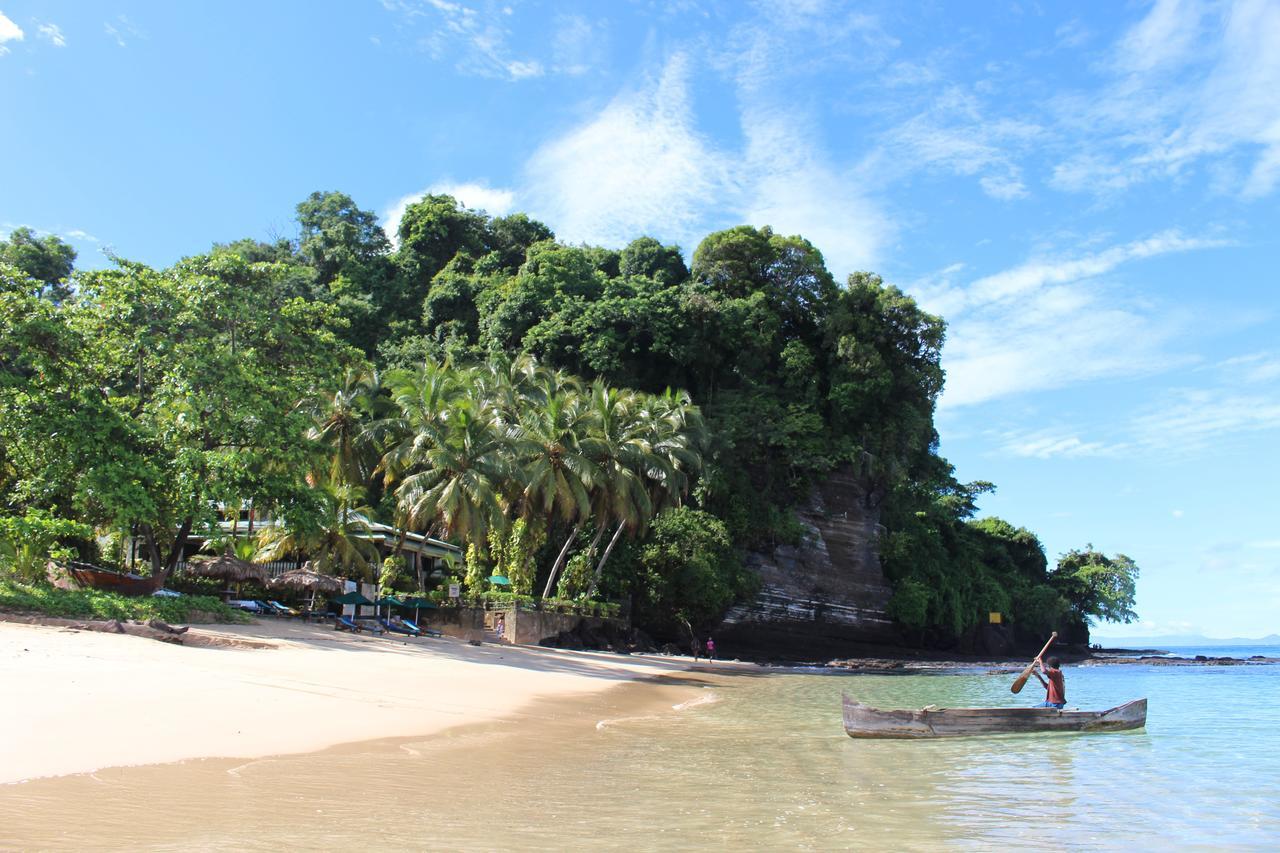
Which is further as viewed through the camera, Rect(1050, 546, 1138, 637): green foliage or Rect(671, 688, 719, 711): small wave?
Rect(1050, 546, 1138, 637): green foliage

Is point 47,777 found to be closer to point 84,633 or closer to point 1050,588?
point 84,633

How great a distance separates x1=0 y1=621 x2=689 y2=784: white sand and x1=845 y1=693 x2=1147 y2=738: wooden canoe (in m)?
5.61

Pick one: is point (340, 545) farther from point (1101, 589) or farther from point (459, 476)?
point (1101, 589)

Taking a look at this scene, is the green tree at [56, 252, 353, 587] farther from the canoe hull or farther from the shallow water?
the shallow water

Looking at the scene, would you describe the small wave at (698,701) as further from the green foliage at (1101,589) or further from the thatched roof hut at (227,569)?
the green foliage at (1101,589)

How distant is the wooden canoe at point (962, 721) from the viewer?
14.0 metres

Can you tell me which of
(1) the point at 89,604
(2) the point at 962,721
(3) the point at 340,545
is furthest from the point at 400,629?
(2) the point at 962,721

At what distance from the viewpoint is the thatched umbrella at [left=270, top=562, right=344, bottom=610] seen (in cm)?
2759

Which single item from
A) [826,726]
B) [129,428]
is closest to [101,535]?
[129,428]

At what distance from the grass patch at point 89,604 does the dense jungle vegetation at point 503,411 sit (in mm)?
1786

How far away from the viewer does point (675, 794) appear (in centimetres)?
887

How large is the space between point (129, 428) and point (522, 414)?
15.3m

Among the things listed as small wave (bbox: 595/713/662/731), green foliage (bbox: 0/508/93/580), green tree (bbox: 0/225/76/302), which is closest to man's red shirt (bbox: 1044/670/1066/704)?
small wave (bbox: 595/713/662/731)

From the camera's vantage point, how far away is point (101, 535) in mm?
29109
